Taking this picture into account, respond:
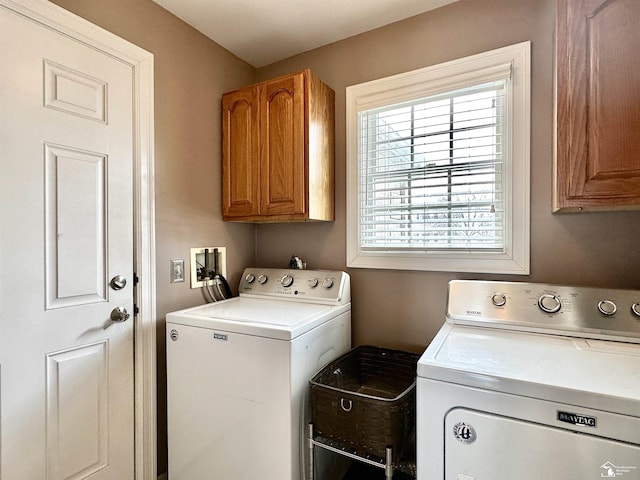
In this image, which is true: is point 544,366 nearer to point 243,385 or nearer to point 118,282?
point 243,385

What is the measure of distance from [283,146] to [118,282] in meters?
1.08

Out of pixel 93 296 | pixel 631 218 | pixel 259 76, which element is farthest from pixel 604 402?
pixel 259 76

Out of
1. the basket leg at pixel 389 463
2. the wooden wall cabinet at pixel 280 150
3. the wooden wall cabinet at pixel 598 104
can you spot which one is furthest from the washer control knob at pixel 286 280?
the wooden wall cabinet at pixel 598 104

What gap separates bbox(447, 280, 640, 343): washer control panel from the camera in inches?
50.5

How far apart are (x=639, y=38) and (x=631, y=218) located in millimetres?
699

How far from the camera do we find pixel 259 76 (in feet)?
7.96

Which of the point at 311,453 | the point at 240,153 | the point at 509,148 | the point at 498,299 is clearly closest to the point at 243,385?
the point at 311,453

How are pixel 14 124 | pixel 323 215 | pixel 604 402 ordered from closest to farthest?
pixel 604 402 → pixel 14 124 → pixel 323 215

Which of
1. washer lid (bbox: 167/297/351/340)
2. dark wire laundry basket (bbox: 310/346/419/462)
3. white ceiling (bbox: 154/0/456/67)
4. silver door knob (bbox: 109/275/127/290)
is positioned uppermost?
white ceiling (bbox: 154/0/456/67)

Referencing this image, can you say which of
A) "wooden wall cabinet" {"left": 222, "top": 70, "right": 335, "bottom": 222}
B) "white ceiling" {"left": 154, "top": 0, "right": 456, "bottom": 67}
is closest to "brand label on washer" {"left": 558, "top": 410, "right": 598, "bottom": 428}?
"wooden wall cabinet" {"left": 222, "top": 70, "right": 335, "bottom": 222}

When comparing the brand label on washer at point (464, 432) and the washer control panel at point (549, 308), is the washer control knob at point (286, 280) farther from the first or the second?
the brand label on washer at point (464, 432)

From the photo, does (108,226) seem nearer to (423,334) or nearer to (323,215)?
(323,215)

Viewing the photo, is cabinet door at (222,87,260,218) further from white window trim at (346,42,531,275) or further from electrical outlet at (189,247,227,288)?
white window trim at (346,42,531,275)

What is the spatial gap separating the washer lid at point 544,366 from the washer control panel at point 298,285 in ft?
2.24
